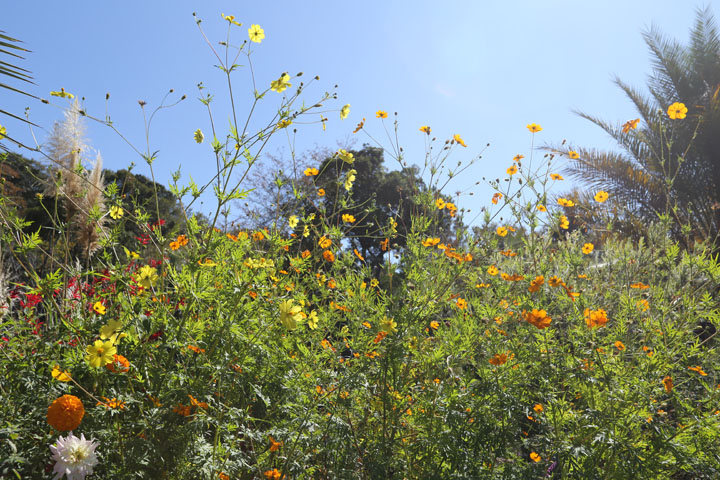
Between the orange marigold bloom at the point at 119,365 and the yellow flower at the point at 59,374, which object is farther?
the orange marigold bloom at the point at 119,365

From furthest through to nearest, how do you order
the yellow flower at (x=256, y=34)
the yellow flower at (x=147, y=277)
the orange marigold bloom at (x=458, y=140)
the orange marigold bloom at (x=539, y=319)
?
the orange marigold bloom at (x=458, y=140)
the yellow flower at (x=256, y=34)
the orange marigold bloom at (x=539, y=319)
the yellow flower at (x=147, y=277)

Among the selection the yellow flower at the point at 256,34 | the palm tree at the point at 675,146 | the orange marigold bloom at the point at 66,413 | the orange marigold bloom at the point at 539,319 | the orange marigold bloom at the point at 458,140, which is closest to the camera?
the orange marigold bloom at the point at 66,413

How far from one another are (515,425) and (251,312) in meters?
1.03

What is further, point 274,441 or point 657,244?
point 657,244

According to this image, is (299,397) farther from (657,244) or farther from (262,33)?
(657,244)

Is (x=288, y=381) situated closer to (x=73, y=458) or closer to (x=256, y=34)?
(x=73, y=458)

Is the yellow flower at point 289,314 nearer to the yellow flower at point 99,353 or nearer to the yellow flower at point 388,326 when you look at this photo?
the yellow flower at point 388,326

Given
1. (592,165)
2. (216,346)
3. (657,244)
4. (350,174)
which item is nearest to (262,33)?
(350,174)

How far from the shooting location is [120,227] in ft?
5.97

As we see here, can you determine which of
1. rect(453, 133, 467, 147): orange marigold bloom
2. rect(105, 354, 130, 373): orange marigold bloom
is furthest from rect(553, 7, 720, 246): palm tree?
rect(105, 354, 130, 373): orange marigold bloom

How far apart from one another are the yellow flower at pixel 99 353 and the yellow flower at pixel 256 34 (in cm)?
128

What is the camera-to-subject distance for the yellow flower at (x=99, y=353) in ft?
4.56

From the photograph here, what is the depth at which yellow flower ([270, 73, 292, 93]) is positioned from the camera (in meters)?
1.80

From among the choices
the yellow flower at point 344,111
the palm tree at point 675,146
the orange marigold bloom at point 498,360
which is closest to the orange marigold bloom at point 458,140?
the yellow flower at point 344,111
